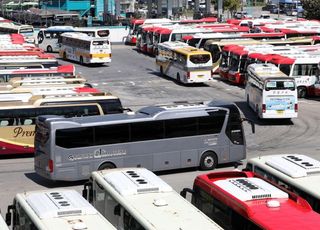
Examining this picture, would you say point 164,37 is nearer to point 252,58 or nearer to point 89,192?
point 252,58

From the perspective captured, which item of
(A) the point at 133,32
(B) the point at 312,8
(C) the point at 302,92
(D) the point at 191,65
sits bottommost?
(C) the point at 302,92

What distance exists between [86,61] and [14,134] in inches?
976

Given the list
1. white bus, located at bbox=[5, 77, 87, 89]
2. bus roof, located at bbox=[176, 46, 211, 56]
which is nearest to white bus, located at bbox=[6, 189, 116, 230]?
white bus, located at bbox=[5, 77, 87, 89]

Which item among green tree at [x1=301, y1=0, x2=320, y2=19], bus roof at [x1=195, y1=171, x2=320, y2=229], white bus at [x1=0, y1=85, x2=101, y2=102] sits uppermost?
green tree at [x1=301, y1=0, x2=320, y2=19]

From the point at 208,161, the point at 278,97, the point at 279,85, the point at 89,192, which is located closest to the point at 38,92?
the point at 208,161

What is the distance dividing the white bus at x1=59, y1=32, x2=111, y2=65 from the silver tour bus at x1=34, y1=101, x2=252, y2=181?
25629 mm

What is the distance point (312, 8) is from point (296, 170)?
197 ft

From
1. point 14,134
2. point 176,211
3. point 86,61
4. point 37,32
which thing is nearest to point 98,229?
point 176,211

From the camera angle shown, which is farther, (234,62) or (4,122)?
(234,62)

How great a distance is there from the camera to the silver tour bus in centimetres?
1898

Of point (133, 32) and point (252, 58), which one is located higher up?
point (252, 58)

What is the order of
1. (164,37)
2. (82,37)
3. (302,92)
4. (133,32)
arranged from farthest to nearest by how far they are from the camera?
(133,32), (164,37), (82,37), (302,92)

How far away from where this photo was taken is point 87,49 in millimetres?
46469

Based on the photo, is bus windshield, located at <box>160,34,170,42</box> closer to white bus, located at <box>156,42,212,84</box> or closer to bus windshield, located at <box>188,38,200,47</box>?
bus windshield, located at <box>188,38,200,47</box>
